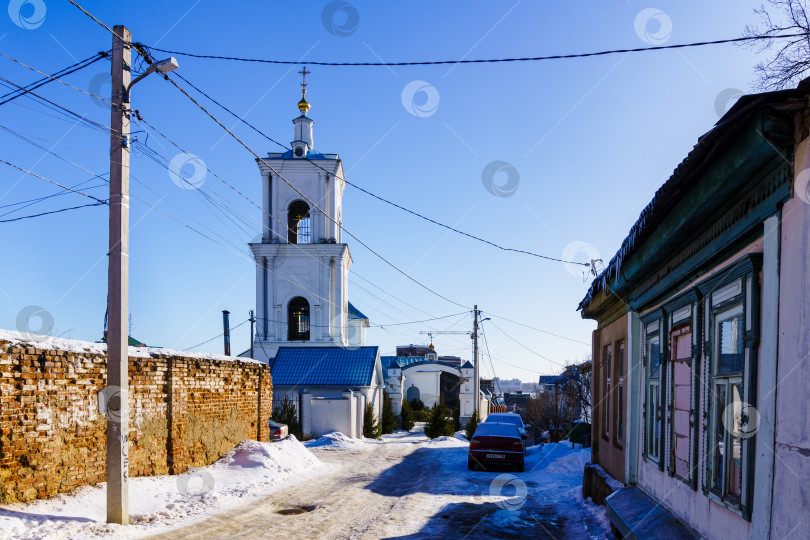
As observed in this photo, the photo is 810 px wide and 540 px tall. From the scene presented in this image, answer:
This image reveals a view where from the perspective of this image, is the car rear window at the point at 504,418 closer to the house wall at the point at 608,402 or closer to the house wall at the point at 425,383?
the house wall at the point at 608,402

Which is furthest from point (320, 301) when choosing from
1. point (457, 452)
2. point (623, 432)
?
point (623, 432)

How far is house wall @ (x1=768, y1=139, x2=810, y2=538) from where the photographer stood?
372 centimetres

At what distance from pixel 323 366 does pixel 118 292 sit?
24.6 metres

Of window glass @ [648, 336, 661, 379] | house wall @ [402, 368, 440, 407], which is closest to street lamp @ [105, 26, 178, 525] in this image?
window glass @ [648, 336, 661, 379]

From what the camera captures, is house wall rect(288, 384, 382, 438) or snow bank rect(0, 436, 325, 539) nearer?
snow bank rect(0, 436, 325, 539)

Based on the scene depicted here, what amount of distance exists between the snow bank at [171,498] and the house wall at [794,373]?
726cm

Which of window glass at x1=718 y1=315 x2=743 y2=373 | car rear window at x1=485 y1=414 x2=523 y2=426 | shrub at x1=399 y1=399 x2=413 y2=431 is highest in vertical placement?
window glass at x1=718 y1=315 x2=743 y2=373

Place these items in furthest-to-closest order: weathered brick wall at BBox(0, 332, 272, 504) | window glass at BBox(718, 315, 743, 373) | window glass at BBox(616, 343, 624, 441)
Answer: window glass at BBox(616, 343, 624, 441)
weathered brick wall at BBox(0, 332, 272, 504)
window glass at BBox(718, 315, 743, 373)

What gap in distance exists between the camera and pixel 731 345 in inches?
206

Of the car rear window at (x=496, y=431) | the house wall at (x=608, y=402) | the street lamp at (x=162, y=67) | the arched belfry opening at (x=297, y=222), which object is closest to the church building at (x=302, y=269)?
the arched belfry opening at (x=297, y=222)

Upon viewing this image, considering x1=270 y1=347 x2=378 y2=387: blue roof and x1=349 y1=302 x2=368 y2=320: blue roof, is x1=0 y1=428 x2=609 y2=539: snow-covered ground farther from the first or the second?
x1=349 y1=302 x2=368 y2=320: blue roof

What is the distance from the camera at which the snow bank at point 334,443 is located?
2454 centimetres

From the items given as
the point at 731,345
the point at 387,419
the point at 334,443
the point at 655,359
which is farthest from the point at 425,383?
the point at 731,345

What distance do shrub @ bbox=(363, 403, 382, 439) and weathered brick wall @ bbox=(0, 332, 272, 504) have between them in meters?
17.7
